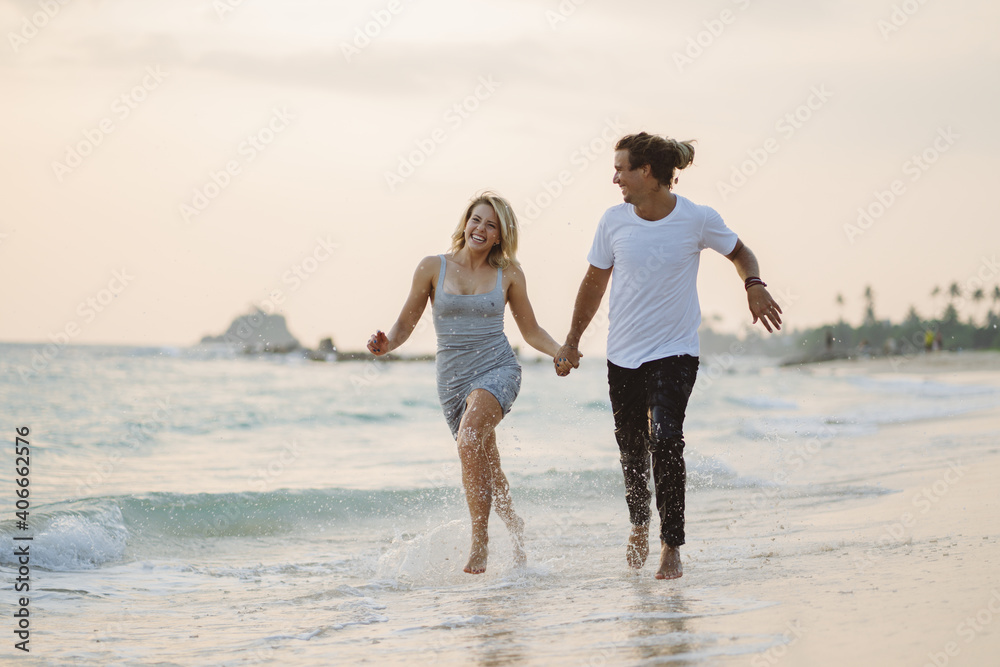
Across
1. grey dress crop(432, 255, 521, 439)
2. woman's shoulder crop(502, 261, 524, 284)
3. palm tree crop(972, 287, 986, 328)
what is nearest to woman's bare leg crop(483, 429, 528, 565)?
grey dress crop(432, 255, 521, 439)

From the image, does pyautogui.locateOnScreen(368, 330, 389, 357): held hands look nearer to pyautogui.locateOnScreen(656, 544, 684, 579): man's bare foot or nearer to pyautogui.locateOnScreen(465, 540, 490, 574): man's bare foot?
pyautogui.locateOnScreen(465, 540, 490, 574): man's bare foot

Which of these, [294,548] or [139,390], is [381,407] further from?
[294,548]

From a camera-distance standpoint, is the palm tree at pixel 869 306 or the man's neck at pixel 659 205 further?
the palm tree at pixel 869 306

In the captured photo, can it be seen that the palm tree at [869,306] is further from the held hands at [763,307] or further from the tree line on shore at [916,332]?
the held hands at [763,307]

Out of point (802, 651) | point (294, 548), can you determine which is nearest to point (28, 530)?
point (294, 548)

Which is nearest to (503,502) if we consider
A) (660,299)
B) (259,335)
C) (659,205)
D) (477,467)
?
(477,467)

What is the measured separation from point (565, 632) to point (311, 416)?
591 inches

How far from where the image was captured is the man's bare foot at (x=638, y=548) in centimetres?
489

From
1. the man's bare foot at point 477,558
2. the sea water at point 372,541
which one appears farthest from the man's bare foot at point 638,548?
the man's bare foot at point 477,558

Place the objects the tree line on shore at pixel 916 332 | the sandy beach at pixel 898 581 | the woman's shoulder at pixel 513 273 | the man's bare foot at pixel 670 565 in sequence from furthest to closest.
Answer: the tree line on shore at pixel 916 332 → the woman's shoulder at pixel 513 273 → the man's bare foot at pixel 670 565 → the sandy beach at pixel 898 581

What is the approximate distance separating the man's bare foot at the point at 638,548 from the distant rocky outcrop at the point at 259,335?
3.13 m

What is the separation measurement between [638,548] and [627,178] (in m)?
2.00

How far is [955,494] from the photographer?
6438 mm

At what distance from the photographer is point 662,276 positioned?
462 cm
